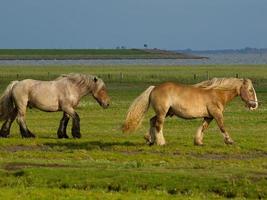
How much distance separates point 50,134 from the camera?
2338 centimetres

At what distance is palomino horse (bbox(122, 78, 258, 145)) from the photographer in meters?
19.1

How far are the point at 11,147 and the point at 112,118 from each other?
10.6 meters

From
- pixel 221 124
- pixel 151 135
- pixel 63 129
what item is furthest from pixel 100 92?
pixel 221 124

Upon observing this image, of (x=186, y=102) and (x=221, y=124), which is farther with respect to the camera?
(x=221, y=124)

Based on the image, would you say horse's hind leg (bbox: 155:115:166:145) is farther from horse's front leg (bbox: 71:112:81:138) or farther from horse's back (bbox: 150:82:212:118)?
horse's front leg (bbox: 71:112:81:138)

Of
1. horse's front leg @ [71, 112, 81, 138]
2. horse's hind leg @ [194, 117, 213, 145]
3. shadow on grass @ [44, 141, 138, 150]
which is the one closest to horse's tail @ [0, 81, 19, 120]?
horse's front leg @ [71, 112, 81, 138]

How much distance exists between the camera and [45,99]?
21797 millimetres

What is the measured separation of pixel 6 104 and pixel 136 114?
4.78 m

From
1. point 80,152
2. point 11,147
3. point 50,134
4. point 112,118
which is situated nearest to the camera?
point 80,152

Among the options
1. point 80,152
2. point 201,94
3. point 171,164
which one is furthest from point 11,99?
point 171,164

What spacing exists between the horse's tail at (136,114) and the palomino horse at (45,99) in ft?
9.25

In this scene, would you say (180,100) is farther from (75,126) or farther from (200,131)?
(75,126)

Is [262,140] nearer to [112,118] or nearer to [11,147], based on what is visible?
[11,147]

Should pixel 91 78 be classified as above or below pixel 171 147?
above
